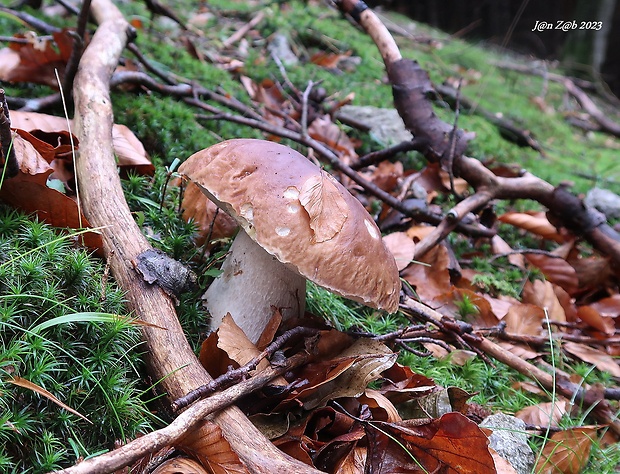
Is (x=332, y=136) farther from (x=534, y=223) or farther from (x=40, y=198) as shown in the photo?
(x=40, y=198)

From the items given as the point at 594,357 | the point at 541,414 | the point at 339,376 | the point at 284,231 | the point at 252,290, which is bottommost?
the point at 594,357

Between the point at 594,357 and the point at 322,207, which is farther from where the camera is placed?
the point at 594,357

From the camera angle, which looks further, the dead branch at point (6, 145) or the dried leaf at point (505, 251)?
the dried leaf at point (505, 251)

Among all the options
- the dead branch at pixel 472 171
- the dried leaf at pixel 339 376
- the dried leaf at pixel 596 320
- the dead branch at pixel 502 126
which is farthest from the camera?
the dead branch at pixel 502 126

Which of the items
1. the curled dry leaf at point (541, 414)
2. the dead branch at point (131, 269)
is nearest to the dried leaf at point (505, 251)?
the curled dry leaf at point (541, 414)

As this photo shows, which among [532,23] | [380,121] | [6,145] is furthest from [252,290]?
[532,23]

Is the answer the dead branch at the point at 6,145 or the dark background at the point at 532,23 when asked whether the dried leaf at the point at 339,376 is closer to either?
the dead branch at the point at 6,145
